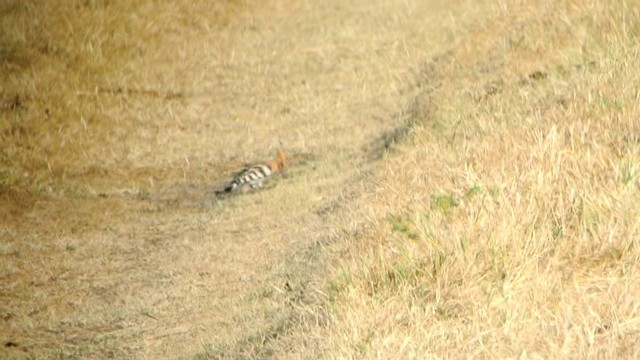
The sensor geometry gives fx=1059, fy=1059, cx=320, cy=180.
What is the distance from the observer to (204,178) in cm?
1503

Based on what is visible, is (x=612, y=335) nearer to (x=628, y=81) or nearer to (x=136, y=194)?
(x=628, y=81)

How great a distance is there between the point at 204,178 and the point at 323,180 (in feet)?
7.84

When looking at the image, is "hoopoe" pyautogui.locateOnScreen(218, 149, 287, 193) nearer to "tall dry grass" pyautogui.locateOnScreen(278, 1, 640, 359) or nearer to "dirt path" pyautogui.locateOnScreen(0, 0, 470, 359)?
"dirt path" pyautogui.locateOnScreen(0, 0, 470, 359)

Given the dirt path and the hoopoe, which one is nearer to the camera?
the dirt path

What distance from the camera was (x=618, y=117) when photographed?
8.63m

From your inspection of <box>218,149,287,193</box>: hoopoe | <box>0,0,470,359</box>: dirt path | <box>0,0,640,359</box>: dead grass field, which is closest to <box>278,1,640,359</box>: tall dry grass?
<box>0,0,640,359</box>: dead grass field

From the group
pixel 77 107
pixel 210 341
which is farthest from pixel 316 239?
pixel 77 107

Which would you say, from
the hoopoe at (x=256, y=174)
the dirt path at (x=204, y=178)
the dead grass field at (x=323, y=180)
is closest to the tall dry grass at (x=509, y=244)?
the dead grass field at (x=323, y=180)

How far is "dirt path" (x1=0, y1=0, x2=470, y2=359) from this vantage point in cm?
941

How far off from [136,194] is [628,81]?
7360mm

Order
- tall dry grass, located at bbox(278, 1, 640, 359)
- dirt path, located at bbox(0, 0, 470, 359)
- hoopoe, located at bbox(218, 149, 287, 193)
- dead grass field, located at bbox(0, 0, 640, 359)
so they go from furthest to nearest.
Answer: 1. hoopoe, located at bbox(218, 149, 287, 193)
2. dirt path, located at bbox(0, 0, 470, 359)
3. dead grass field, located at bbox(0, 0, 640, 359)
4. tall dry grass, located at bbox(278, 1, 640, 359)

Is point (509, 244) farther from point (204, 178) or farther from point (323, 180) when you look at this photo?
point (204, 178)

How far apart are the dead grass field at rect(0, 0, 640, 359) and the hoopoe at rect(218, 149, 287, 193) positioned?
0.90 feet

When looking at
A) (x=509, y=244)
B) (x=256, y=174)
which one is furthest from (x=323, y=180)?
(x=509, y=244)
